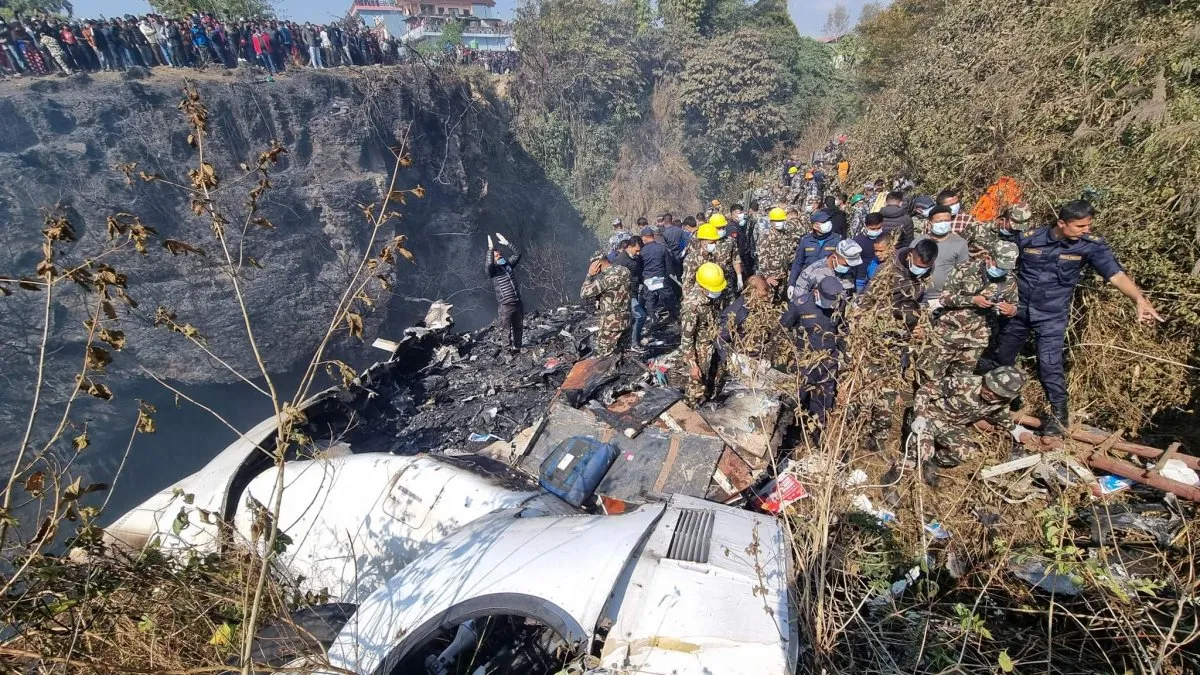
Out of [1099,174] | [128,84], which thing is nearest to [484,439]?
[1099,174]

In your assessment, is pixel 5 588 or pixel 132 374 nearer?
pixel 5 588

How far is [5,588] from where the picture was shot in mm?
1517

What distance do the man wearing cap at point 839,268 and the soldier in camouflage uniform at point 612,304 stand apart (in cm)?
175

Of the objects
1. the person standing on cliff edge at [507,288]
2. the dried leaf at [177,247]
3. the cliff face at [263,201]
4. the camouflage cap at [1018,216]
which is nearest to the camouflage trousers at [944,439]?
the camouflage cap at [1018,216]

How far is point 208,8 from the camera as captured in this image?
1386 centimetres

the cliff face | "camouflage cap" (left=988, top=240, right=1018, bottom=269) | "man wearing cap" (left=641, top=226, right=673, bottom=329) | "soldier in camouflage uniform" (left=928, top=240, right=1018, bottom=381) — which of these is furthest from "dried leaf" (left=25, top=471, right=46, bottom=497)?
the cliff face

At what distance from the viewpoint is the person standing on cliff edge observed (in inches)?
260

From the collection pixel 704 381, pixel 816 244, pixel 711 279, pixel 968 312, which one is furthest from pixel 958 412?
pixel 816 244

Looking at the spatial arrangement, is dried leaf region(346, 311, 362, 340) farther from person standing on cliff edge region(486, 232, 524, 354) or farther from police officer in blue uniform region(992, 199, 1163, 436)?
person standing on cliff edge region(486, 232, 524, 354)

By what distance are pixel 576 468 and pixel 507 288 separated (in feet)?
11.3

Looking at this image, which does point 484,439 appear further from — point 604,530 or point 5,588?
point 5,588

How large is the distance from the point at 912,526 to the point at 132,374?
44.5ft

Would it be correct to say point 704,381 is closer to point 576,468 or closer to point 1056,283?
point 576,468

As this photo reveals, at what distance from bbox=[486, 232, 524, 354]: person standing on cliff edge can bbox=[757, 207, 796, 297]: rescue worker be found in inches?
121
